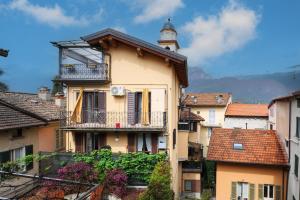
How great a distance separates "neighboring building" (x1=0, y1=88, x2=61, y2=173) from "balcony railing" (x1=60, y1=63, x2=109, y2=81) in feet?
11.7

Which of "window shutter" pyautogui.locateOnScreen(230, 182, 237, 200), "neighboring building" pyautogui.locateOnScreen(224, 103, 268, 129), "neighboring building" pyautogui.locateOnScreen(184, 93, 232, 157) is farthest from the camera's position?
"neighboring building" pyautogui.locateOnScreen(184, 93, 232, 157)

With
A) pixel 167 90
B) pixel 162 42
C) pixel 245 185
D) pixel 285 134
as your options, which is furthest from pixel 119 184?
pixel 162 42

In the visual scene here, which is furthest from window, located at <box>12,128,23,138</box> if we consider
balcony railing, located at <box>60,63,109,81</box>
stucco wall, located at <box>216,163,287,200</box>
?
stucco wall, located at <box>216,163,287,200</box>

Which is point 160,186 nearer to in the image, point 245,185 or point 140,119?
point 140,119

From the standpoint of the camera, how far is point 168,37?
33750mm

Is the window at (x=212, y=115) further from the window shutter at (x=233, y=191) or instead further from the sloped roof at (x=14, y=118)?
the sloped roof at (x=14, y=118)

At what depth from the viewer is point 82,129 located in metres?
20.0

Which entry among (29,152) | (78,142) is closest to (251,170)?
(78,142)

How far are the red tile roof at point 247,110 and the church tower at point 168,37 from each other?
61.2 ft

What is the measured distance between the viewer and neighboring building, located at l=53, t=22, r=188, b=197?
20.2 metres

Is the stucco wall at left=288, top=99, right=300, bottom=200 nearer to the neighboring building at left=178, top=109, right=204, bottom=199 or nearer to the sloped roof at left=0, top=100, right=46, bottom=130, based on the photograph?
the neighboring building at left=178, top=109, right=204, bottom=199

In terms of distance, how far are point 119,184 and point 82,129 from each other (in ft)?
15.8

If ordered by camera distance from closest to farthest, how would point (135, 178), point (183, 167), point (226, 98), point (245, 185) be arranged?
point (135, 178) → point (245, 185) → point (183, 167) → point (226, 98)

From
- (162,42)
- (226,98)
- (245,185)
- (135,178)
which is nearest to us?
(135,178)
